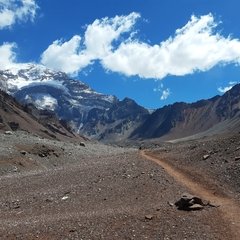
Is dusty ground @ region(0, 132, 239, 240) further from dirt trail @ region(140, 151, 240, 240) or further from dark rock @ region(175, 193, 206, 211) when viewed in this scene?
dark rock @ region(175, 193, 206, 211)

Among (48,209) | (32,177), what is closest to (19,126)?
(32,177)

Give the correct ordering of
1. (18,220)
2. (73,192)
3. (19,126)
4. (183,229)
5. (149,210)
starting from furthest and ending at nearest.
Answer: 1. (19,126)
2. (73,192)
3. (18,220)
4. (149,210)
5. (183,229)

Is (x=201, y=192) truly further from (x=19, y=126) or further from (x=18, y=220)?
(x=19, y=126)

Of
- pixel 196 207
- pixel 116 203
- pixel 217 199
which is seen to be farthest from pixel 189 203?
pixel 116 203

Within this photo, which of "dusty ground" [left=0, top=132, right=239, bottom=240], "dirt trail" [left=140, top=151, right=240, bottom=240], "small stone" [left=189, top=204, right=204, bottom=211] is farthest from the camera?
"small stone" [left=189, top=204, right=204, bottom=211]

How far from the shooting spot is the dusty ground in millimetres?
22406

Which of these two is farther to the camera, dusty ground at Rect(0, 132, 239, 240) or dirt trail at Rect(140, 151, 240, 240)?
dirt trail at Rect(140, 151, 240, 240)

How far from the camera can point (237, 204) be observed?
2638 centimetres

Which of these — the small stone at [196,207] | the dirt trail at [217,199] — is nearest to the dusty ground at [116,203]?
the dirt trail at [217,199]

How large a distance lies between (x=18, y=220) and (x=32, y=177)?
49.2 feet

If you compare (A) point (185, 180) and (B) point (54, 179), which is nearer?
(A) point (185, 180)

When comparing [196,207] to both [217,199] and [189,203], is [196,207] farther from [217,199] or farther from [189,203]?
[217,199]

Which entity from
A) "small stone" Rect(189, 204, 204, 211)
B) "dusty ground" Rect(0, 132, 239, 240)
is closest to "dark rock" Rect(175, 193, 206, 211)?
"small stone" Rect(189, 204, 204, 211)

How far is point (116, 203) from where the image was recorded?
27.9 m
